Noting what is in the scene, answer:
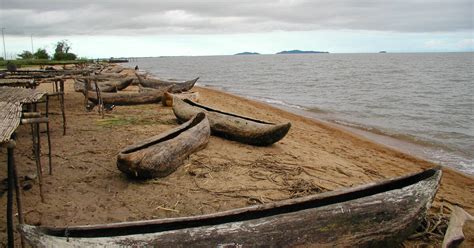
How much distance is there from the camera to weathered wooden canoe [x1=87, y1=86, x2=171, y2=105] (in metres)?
12.6

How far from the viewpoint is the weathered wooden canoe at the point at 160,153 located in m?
5.14

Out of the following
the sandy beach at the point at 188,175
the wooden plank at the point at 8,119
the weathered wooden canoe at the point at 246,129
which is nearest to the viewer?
the wooden plank at the point at 8,119

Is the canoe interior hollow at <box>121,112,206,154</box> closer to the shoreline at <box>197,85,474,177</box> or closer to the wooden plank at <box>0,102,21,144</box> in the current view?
the wooden plank at <box>0,102,21,144</box>

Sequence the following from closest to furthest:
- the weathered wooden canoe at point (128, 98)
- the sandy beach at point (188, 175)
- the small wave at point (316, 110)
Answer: the sandy beach at point (188, 175) → the weathered wooden canoe at point (128, 98) → the small wave at point (316, 110)

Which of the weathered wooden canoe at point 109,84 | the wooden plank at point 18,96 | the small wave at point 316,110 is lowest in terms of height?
the small wave at point 316,110

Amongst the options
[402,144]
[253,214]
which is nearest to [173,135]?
[253,214]

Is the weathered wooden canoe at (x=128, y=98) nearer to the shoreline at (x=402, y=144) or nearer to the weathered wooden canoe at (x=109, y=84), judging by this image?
the weathered wooden canoe at (x=109, y=84)

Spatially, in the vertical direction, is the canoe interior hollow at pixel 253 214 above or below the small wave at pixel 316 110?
above

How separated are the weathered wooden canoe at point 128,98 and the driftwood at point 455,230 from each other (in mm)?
10390

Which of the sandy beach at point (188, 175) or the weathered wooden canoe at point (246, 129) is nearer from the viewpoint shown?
the sandy beach at point (188, 175)

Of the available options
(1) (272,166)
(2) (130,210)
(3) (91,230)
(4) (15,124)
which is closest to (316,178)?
(1) (272,166)

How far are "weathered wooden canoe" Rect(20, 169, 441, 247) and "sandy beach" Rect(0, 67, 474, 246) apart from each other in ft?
2.31

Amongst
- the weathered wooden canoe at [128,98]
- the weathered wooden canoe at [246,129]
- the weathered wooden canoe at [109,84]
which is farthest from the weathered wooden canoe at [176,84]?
the weathered wooden canoe at [246,129]

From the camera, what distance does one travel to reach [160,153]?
546cm
